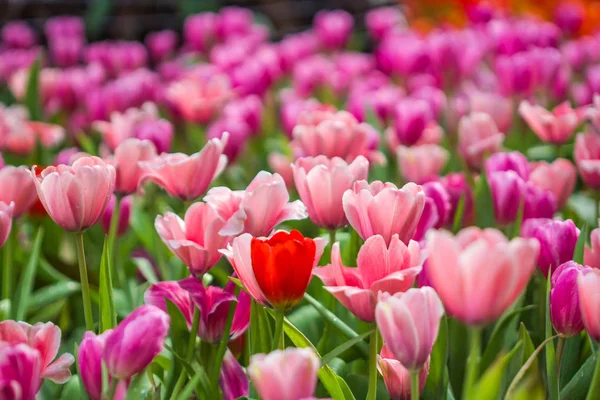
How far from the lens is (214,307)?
81 centimetres

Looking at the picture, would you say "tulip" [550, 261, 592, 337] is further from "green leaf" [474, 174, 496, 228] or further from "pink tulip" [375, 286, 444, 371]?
"green leaf" [474, 174, 496, 228]

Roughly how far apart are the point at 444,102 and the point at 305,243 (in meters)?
1.35

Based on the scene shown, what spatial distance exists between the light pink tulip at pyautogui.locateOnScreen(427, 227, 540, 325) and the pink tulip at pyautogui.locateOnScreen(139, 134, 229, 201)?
44 cm

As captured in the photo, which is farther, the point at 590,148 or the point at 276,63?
the point at 276,63

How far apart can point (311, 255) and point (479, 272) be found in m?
0.19

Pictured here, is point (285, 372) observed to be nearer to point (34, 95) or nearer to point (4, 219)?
point (4, 219)

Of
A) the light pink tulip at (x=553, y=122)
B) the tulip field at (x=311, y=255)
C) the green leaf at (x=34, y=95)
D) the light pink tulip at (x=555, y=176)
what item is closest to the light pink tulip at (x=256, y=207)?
the tulip field at (x=311, y=255)

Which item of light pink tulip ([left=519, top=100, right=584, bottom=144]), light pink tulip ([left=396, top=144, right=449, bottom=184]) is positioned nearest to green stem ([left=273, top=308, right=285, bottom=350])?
light pink tulip ([left=396, top=144, right=449, bottom=184])

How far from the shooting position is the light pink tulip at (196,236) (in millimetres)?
813

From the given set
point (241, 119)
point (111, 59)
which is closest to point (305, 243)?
point (241, 119)

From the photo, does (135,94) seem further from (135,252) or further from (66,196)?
(66,196)

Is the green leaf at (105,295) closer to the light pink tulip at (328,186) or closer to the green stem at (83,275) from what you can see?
the green stem at (83,275)

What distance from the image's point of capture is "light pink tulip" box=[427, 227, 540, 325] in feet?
1.81

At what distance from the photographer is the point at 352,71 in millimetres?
2443
